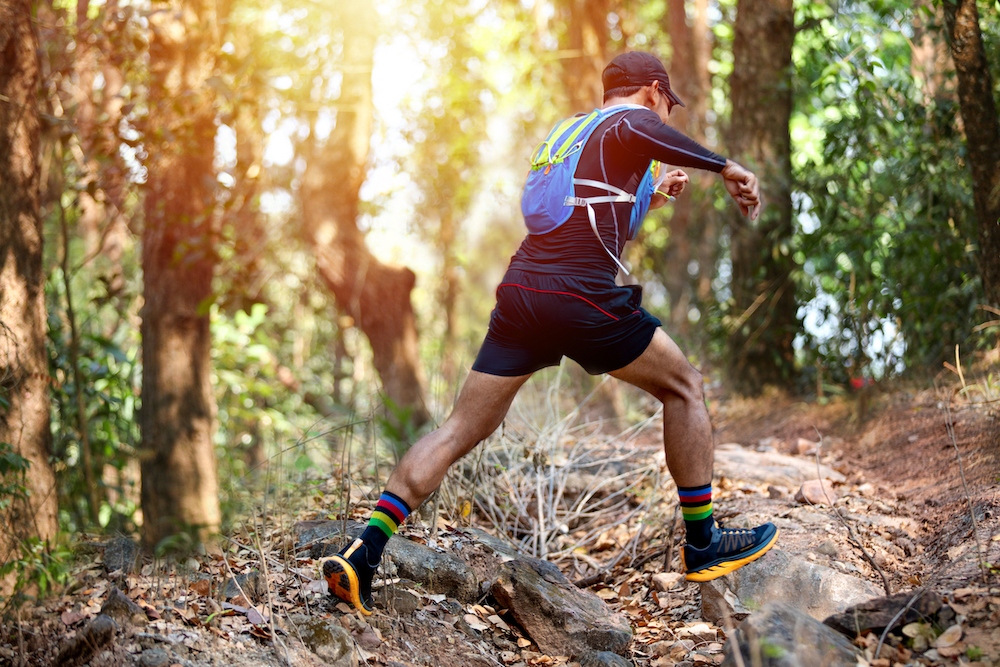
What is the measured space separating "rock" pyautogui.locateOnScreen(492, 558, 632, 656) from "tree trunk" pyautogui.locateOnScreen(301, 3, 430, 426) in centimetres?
641

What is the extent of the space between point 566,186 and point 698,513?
1.30m

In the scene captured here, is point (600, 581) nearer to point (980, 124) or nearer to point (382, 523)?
point (382, 523)

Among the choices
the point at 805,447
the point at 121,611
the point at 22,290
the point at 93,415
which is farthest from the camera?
the point at 93,415

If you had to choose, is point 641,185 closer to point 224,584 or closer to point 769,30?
point 224,584

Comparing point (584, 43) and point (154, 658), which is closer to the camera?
point (154, 658)

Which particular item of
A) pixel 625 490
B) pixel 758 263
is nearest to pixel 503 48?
pixel 758 263

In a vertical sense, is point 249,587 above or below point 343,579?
below

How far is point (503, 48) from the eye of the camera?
12047mm

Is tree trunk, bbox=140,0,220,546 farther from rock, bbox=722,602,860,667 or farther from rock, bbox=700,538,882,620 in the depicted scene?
rock, bbox=722,602,860,667

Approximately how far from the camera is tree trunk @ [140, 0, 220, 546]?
19.9 feet

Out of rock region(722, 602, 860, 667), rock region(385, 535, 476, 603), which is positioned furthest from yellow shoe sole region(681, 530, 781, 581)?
rock region(385, 535, 476, 603)

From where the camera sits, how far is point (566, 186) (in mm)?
2900

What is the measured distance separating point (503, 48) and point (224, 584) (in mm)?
10460

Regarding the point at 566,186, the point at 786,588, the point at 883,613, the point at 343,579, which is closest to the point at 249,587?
the point at 343,579
